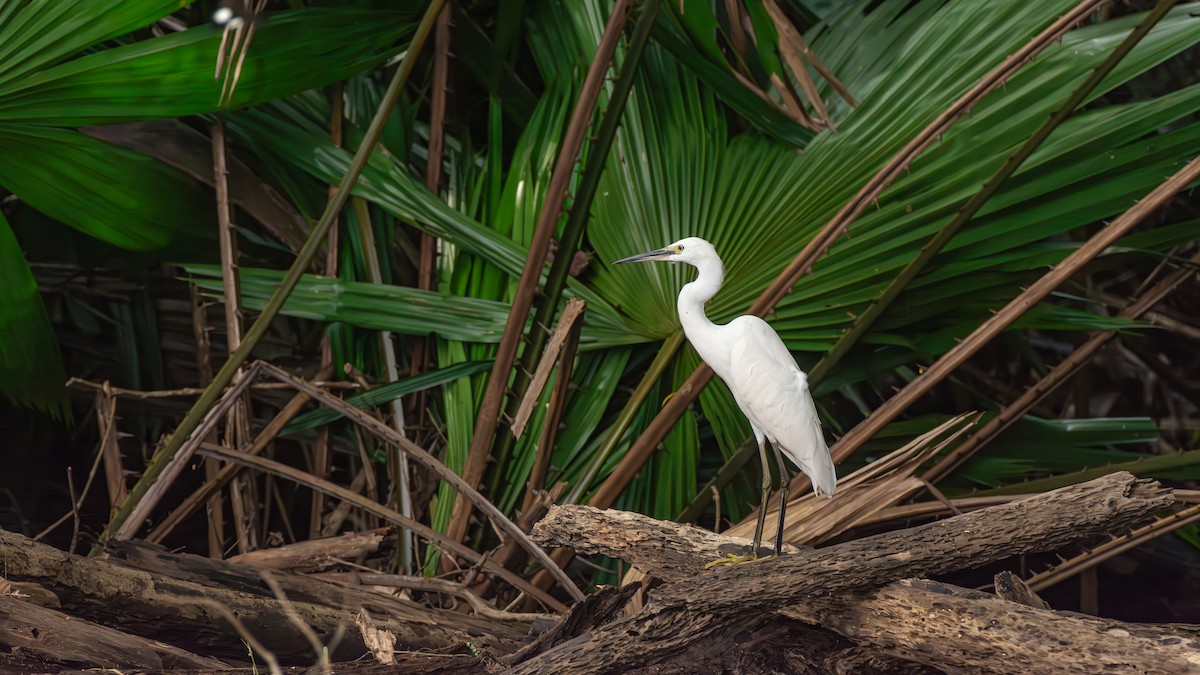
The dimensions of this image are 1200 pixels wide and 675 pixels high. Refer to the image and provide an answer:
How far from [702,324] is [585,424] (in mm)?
645

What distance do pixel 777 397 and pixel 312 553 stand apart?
3.48ft

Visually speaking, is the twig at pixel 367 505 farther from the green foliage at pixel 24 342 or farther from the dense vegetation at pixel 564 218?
the green foliage at pixel 24 342

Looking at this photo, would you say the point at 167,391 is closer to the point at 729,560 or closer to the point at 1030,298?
the point at 729,560

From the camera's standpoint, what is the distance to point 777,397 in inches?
59.1

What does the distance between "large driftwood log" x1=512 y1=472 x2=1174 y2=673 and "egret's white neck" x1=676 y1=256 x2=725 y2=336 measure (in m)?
0.39

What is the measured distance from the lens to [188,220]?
2.19 meters

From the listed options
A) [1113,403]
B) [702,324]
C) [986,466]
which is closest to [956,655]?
[702,324]

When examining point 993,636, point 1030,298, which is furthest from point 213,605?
point 1030,298

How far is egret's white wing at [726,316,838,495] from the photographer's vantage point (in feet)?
4.87

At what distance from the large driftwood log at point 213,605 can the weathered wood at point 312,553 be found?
0.21 m

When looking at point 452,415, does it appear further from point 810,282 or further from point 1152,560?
point 1152,560

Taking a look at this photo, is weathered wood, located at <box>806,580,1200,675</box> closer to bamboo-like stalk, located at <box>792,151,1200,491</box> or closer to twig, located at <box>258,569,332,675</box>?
bamboo-like stalk, located at <box>792,151,1200,491</box>

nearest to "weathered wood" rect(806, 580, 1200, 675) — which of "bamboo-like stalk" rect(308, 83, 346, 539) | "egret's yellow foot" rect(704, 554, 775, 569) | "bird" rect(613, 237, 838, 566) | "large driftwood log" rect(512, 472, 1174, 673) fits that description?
"large driftwood log" rect(512, 472, 1174, 673)

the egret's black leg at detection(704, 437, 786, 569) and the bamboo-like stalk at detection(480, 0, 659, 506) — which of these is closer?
the egret's black leg at detection(704, 437, 786, 569)
